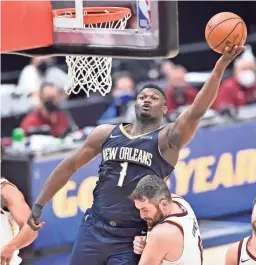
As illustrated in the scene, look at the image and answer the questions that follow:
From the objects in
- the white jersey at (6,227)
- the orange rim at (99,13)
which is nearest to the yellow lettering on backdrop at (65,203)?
the white jersey at (6,227)

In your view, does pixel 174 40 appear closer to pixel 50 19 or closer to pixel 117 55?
pixel 117 55

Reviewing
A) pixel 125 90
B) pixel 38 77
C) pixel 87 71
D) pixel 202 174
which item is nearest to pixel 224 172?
pixel 202 174

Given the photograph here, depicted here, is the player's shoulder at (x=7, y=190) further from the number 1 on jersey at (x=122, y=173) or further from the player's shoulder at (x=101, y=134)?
the number 1 on jersey at (x=122, y=173)

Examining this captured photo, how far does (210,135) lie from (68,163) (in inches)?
141

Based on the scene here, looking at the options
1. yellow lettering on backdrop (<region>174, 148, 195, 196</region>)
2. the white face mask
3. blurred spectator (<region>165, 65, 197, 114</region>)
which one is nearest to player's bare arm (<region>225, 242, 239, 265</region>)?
yellow lettering on backdrop (<region>174, 148, 195, 196</region>)

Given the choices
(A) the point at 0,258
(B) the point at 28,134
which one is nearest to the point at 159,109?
(A) the point at 0,258

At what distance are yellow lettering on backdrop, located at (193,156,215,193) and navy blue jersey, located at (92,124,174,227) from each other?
354cm

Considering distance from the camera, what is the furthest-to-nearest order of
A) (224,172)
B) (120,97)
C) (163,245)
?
(120,97) → (224,172) → (163,245)

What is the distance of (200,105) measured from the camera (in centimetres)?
564

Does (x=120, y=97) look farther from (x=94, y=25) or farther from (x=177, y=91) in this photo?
(x=94, y=25)

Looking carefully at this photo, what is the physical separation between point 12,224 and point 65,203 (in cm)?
204

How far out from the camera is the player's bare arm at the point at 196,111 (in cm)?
551

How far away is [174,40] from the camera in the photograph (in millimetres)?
5570

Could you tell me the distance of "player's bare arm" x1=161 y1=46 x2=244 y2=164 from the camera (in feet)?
18.1
